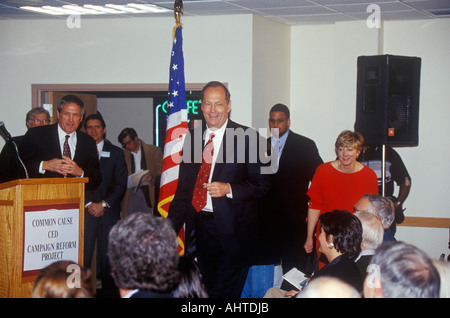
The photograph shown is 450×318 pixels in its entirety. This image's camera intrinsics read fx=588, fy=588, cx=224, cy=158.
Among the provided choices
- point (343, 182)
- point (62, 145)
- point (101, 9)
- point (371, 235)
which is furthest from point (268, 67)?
point (371, 235)

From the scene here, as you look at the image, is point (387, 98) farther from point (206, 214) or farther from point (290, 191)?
point (206, 214)

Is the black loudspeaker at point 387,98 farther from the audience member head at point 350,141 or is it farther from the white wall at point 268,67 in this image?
the white wall at point 268,67

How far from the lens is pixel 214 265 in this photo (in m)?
3.64

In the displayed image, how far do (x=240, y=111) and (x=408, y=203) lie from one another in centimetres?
233

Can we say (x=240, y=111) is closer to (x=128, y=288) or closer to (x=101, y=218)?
(x=101, y=218)

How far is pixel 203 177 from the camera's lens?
3658mm

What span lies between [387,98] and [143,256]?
403 cm

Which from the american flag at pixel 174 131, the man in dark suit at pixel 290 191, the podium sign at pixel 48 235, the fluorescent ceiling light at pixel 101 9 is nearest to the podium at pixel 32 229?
the podium sign at pixel 48 235

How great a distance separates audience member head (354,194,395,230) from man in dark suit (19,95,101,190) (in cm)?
200

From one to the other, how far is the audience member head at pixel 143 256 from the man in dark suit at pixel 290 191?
11.8 feet

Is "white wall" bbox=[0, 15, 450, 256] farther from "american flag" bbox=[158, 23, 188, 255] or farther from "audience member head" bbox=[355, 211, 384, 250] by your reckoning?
"audience member head" bbox=[355, 211, 384, 250]

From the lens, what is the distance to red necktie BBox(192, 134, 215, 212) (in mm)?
3621

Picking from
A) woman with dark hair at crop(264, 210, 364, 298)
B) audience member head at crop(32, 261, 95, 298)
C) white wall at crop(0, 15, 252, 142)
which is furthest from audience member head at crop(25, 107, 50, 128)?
audience member head at crop(32, 261, 95, 298)
